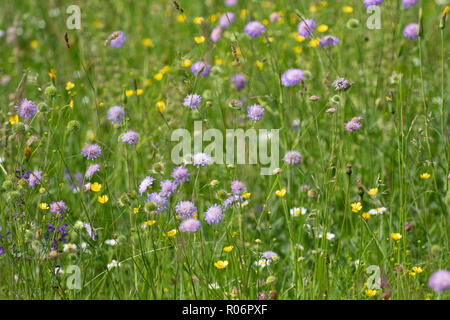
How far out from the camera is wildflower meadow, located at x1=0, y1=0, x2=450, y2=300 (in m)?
1.66

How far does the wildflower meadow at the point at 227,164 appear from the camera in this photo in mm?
1658

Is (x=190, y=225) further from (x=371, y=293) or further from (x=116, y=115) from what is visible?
(x=116, y=115)

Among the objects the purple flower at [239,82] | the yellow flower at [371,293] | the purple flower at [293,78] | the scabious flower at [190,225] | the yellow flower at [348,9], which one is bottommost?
the yellow flower at [371,293]

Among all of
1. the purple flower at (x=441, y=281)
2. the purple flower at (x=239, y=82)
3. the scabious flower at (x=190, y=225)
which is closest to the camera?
the purple flower at (x=441, y=281)

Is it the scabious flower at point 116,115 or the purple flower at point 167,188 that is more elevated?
the scabious flower at point 116,115

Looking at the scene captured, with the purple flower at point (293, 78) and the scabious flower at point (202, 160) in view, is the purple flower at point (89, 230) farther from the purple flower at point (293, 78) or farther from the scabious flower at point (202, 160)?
the purple flower at point (293, 78)

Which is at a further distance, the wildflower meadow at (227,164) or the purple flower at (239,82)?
the purple flower at (239,82)

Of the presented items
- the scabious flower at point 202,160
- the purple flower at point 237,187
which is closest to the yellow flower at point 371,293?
the purple flower at point 237,187

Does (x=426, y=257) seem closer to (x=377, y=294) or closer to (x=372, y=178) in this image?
(x=377, y=294)

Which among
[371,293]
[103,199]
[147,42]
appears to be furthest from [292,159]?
[147,42]

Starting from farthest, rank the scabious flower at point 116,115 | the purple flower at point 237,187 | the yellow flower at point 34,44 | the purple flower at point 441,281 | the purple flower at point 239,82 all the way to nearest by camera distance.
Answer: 1. the yellow flower at point 34,44
2. the purple flower at point 239,82
3. the scabious flower at point 116,115
4. the purple flower at point 237,187
5. the purple flower at point 441,281

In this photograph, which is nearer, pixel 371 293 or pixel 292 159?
pixel 371 293

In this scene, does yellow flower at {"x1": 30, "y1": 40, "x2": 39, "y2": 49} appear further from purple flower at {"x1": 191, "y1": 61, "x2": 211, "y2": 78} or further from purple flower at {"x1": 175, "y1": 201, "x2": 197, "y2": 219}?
purple flower at {"x1": 175, "y1": 201, "x2": 197, "y2": 219}

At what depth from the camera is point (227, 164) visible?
1.94m
